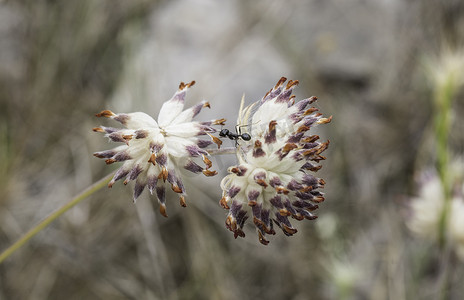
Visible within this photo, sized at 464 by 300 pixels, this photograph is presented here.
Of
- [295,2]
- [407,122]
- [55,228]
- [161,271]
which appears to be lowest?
[161,271]

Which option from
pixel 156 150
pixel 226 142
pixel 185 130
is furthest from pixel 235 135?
pixel 226 142

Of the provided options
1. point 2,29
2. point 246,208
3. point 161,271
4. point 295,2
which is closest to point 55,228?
point 161,271

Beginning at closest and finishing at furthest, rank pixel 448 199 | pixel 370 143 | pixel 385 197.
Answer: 1. pixel 448 199
2. pixel 385 197
3. pixel 370 143

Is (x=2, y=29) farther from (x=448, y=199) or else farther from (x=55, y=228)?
(x=448, y=199)

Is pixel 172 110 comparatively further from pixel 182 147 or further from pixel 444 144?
pixel 444 144

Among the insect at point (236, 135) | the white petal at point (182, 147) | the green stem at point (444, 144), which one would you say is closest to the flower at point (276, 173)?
the insect at point (236, 135)

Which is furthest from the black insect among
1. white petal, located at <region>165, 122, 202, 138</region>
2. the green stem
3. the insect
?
the green stem

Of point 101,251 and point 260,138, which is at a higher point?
point 260,138
